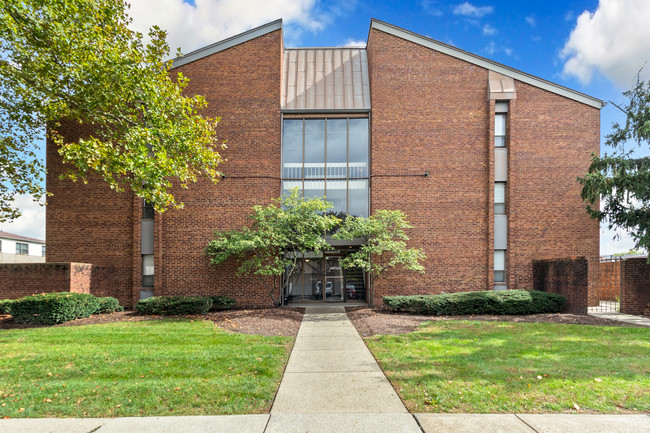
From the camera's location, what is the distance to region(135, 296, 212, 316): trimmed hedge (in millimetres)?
12547

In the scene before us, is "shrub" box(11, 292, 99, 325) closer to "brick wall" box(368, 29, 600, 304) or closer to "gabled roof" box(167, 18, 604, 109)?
"gabled roof" box(167, 18, 604, 109)

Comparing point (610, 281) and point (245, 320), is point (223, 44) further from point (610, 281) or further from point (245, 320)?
point (610, 281)

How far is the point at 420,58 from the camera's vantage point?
15.6 meters

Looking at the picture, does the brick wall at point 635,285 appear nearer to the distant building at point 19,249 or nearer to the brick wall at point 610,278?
the brick wall at point 610,278

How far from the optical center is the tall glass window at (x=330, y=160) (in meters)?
15.5

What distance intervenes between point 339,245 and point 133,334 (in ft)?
28.2

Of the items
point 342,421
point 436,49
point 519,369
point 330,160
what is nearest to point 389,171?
point 330,160

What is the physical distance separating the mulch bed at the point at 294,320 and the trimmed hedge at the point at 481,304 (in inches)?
13.3

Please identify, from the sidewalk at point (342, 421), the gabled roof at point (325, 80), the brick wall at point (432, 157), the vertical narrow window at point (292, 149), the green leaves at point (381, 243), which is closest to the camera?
the sidewalk at point (342, 421)

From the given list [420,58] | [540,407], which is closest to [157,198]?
[540,407]

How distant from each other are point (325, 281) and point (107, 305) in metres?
8.75

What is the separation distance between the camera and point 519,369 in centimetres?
616

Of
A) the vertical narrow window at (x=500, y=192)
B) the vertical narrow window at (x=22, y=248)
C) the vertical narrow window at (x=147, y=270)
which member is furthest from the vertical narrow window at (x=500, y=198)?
the vertical narrow window at (x=22, y=248)

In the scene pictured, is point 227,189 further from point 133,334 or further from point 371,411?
point 371,411
